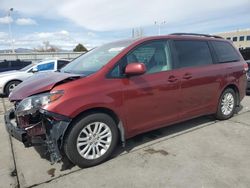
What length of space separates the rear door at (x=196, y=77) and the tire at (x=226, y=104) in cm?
29

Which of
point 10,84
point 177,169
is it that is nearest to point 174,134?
point 177,169

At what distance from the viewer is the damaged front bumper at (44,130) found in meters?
3.00

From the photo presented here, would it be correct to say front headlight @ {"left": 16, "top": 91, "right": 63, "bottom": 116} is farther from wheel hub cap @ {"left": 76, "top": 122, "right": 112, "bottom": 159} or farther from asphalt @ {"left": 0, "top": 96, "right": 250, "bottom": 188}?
asphalt @ {"left": 0, "top": 96, "right": 250, "bottom": 188}

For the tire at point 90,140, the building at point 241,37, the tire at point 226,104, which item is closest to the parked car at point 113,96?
the tire at point 90,140

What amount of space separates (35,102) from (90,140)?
0.88m

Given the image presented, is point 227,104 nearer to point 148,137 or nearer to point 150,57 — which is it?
point 148,137

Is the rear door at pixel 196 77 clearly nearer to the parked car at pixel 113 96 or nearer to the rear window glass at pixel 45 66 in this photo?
the parked car at pixel 113 96

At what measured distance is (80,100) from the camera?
10.1ft

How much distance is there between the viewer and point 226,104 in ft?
17.1

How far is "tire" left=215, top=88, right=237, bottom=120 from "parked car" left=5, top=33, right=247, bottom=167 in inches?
15.6

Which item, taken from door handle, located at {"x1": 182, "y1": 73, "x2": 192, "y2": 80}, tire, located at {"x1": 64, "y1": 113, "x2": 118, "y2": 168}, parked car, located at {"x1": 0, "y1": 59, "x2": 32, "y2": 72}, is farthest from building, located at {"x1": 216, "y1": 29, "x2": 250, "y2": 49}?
tire, located at {"x1": 64, "y1": 113, "x2": 118, "y2": 168}

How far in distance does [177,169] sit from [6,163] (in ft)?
8.01

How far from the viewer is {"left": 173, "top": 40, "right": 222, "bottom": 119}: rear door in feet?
13.7

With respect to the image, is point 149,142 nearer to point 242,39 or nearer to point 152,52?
point 152,52
